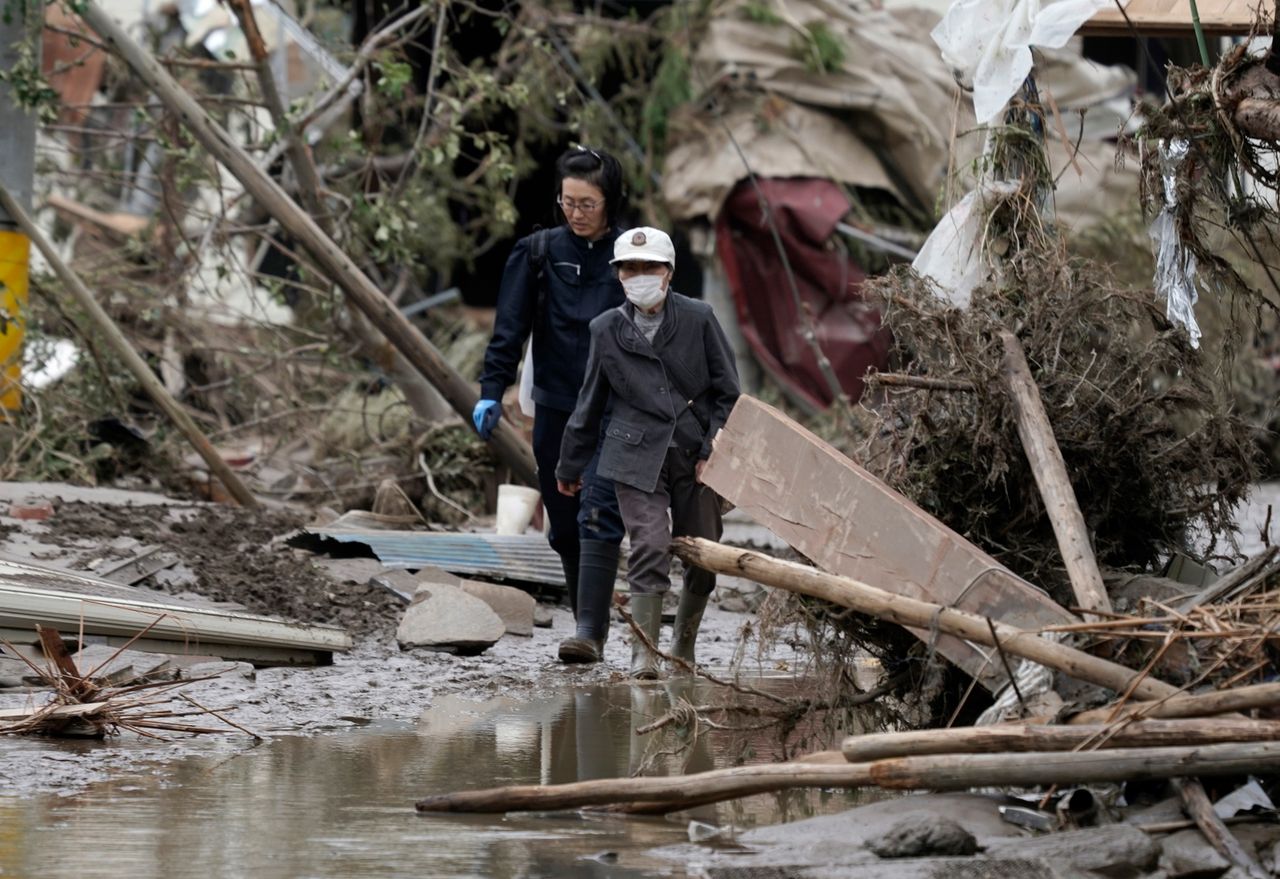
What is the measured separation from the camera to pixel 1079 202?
15.7 meters

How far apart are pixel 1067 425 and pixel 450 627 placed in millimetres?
3002

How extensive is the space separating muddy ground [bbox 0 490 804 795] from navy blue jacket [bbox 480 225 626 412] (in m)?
1.19

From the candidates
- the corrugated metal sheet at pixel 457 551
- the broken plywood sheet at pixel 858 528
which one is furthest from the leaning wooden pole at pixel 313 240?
the broken plywood sheet at pixel 858 528

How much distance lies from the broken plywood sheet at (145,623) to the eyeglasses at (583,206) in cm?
194

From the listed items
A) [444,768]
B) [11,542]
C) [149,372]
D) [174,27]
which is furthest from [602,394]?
[174,27]

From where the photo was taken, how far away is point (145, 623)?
6.39 m

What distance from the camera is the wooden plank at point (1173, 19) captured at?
234 inches

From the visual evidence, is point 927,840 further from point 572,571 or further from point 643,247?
point 572,571

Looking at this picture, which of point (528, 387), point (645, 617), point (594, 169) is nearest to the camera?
point (645, 617)

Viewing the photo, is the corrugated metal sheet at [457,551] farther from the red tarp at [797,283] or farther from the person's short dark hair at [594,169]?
the red tarp at [797,283]

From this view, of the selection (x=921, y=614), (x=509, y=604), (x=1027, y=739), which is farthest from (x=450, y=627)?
(x=1027, y=739)

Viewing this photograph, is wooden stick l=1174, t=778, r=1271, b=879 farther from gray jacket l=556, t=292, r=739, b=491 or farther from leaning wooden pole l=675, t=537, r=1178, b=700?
gray jacket l=556, t=292, r=739, b=491

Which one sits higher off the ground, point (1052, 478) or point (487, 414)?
point (487, 414)

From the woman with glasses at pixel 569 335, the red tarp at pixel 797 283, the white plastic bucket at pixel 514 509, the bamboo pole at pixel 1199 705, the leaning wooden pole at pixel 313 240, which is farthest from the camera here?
the red tarp at pixel 797 283
